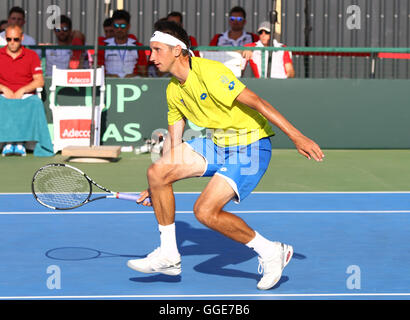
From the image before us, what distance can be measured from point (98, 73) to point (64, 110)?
762 mm

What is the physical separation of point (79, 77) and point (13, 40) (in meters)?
1.17

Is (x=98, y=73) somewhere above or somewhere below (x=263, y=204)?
above

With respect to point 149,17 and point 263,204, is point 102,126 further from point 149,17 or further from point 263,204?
point 263,204

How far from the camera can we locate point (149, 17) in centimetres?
1670

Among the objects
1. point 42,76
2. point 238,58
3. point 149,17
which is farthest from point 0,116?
point 149,17

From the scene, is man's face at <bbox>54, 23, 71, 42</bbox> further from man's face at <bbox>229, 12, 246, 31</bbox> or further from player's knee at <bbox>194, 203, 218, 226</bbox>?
player's knee at <bbox>194, 203, 218, 226</bbox>

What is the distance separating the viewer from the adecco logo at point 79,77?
1322cm

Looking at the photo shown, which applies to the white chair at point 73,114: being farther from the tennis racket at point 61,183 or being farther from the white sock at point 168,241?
the white sock at point 168,241

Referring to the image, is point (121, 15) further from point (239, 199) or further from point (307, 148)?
point (307, 148)

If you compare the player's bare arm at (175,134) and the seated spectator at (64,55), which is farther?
the seated spectator at (64,55)

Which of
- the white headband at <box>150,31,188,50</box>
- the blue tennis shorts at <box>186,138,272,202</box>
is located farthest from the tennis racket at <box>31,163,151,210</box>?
the white headband at <box>150,31,188,50</box>

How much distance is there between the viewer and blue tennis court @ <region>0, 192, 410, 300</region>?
5.66 m

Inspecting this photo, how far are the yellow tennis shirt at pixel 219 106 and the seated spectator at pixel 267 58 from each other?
770 centimetres

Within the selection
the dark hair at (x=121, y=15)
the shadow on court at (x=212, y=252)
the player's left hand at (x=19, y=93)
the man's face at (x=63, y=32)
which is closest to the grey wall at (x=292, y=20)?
the man's face at (x=63, y=32)
